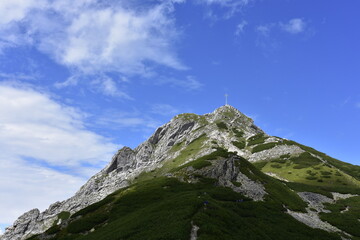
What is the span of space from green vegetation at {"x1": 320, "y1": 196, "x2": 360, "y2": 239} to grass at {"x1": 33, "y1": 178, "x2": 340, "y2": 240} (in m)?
8.95

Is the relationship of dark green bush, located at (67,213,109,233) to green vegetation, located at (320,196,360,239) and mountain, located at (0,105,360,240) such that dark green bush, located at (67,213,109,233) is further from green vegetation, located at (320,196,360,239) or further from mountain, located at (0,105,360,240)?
green vegetation, located at (320,196,360,239)

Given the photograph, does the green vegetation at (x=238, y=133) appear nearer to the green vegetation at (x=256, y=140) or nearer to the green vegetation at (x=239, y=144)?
the green vegetation at (x=256, y=140)

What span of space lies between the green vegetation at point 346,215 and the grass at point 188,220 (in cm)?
895

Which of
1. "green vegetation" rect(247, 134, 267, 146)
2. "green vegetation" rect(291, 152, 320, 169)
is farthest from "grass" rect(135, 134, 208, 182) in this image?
"green vegetation" rect(291, 152, 320, 169)

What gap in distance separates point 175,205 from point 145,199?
719 inches

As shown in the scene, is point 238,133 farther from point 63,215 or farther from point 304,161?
point 63,215

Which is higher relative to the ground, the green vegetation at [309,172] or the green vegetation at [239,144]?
the green vegetation at [239,144]

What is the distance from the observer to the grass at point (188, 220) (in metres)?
32.2

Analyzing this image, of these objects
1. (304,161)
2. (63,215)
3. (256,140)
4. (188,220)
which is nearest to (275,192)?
(188,220)

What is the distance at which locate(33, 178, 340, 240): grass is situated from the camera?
3225 centimetres

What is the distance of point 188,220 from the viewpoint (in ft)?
109

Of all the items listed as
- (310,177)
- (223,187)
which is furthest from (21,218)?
(310,177)

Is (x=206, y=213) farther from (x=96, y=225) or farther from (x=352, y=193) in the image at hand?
(x=352, y=193)

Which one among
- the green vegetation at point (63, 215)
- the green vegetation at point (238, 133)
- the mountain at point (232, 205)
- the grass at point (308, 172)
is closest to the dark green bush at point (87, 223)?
the mountain at point (232, 205)
